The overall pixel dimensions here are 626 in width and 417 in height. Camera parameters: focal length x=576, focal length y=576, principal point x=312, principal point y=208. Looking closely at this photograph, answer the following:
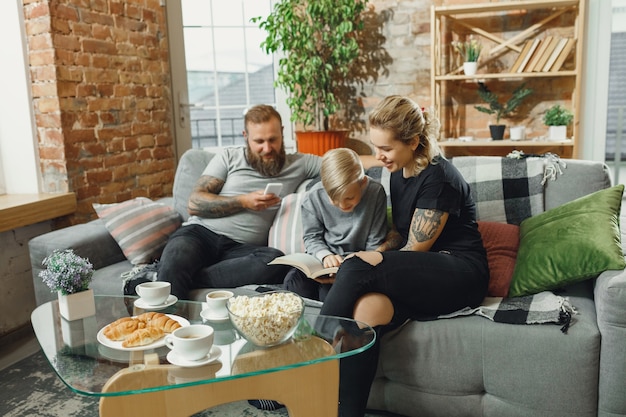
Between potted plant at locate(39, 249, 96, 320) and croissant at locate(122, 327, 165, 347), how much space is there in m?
0.36

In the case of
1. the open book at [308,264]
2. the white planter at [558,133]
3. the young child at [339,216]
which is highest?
the white planter at [558,133]

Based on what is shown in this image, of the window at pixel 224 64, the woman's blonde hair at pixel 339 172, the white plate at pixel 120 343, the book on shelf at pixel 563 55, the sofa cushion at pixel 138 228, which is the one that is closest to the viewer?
the white plate at pixel 120 343

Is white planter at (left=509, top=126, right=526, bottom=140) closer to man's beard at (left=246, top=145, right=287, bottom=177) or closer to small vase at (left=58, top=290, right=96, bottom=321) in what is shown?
man's beard at (left=246, top=145, right=287, bottom=177)

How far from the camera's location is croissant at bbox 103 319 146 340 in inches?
62.3

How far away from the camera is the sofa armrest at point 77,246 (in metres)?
2.49

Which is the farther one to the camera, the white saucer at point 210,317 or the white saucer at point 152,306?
the white saucer at point 152,306

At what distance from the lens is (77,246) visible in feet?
8.16

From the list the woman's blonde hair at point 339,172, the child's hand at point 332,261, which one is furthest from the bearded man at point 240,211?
the woman's blonde hair at point 339,172

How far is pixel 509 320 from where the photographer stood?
72.7 inches

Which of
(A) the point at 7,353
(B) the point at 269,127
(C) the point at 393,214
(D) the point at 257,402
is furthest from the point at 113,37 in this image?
(D) the point at 257,402

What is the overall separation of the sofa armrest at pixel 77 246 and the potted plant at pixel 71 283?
67cm

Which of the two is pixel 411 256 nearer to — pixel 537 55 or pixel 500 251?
pixel 500 251

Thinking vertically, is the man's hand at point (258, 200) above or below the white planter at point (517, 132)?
below

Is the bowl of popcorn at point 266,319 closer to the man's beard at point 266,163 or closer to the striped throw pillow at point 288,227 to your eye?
the striped throw pillow at point 288,227
